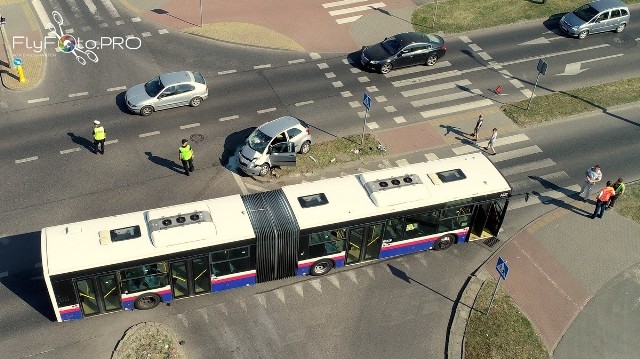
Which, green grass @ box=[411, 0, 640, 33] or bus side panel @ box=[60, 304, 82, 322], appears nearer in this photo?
bus side panel @ box=[60, 304, 82, 322]

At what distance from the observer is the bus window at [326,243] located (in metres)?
27.2

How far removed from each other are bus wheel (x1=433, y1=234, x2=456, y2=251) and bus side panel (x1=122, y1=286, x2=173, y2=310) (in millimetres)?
12044

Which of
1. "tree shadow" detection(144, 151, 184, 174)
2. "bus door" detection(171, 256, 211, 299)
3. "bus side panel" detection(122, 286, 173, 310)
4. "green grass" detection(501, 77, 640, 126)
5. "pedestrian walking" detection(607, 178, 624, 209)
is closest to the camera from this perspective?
"bus door" detection(171, 256, 211, 299)

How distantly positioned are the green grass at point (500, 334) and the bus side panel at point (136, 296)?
12.2 metres

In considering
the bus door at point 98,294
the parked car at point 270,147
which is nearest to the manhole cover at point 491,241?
the parked car at point 270,147

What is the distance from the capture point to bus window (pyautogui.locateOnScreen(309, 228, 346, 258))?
27250mm

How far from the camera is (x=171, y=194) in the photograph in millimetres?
32812

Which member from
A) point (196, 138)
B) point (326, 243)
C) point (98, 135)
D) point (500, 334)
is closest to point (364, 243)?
point (326, 243)

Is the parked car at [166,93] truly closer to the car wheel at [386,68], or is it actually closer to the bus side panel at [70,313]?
the car wheel at [386,68]

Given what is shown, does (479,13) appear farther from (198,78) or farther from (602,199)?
(198,78)

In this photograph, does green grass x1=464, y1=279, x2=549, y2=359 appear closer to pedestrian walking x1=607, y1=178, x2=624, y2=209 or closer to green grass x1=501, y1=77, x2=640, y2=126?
pedestrian walking x1=607, y1=178, x2=624, y2=209

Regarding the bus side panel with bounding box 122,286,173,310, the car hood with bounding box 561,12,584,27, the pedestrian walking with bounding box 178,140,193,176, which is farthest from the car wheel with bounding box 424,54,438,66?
the bus side panel with bounding box 122,286,173,310

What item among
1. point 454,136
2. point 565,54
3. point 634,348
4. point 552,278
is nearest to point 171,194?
point 454,136

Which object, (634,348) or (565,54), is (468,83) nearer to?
(565,54)
